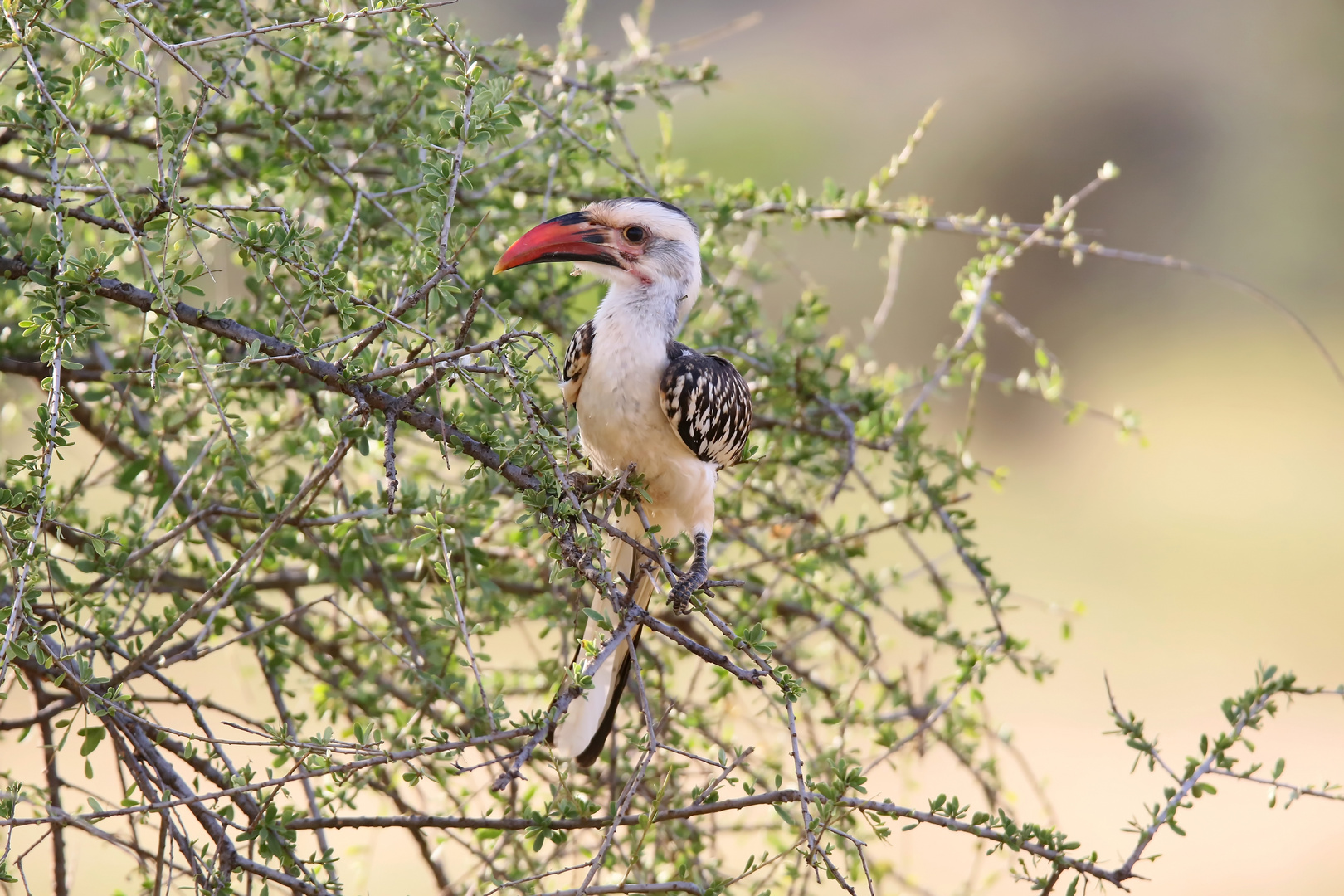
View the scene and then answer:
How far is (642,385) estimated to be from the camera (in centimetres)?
183

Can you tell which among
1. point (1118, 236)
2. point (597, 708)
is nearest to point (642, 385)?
point (597, 708)

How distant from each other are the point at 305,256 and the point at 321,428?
0.56m

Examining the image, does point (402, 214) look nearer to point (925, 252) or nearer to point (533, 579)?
point (533, 579)

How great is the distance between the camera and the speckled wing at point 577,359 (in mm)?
1873

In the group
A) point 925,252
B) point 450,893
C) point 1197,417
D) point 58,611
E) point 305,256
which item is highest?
point 925,252

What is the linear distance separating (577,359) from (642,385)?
130 mm

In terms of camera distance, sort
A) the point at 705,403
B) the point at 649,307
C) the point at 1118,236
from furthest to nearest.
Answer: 1. the point at 1118,236
2. the point at 649,307
3. the point at 705,403

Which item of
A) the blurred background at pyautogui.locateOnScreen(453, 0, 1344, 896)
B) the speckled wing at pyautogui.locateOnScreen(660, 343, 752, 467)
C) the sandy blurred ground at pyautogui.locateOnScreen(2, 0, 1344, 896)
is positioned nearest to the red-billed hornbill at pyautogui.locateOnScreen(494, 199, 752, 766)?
the speckled wing at pyautogui.locateOnScreen(660, 343, 752, 467)

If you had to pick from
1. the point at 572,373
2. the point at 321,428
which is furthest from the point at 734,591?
the point at 321,428

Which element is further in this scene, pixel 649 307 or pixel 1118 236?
pixel 1118 236

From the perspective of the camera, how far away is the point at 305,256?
1.25 meters

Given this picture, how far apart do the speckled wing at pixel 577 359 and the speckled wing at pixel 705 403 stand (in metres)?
0.14

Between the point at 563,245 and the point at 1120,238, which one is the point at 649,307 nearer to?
the point at 563,245

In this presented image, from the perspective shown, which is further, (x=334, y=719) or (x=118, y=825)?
(x=118, y=825)
